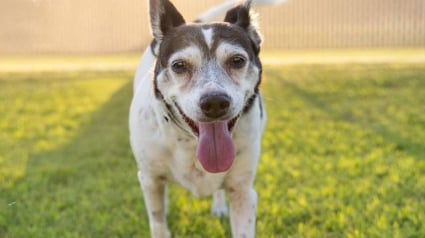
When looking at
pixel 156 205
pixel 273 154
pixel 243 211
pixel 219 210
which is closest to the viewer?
pixel 243 211

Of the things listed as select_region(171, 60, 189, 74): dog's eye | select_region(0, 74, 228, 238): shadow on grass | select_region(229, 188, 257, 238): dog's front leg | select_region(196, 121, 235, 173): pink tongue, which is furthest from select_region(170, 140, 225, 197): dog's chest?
select_region(0, 74, 228, 238): shadow on grass

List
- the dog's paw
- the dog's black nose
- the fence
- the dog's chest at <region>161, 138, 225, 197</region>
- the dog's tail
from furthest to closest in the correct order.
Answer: the fence, the dog's tail, the dog's paw, the dog's chest at <region>161, 138, 225, 197</region>, the dog's black nose

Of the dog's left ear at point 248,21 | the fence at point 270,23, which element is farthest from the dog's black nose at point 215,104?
the fence at point 270,23

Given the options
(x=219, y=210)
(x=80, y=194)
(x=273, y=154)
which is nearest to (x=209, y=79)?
(x=219, y=210)

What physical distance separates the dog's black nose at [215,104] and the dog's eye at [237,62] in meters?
0.35

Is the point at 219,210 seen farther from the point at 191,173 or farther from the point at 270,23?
the point at 270,23

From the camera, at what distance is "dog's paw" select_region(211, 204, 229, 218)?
5018 mm

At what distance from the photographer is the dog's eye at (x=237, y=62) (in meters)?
3.57

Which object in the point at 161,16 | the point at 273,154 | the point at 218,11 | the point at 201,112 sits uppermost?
the point at 161,16

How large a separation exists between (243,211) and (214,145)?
675 mm

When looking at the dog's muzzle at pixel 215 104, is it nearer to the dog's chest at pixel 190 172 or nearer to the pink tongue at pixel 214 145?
the pink tongue at pixel 214 145

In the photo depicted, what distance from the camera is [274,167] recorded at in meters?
6.21

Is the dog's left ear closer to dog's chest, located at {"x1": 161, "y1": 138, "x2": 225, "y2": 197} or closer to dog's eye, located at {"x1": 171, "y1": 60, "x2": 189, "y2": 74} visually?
dog's eye, located at {"x1": 171, "y1": 60, "x2": 189, "y2": 74}

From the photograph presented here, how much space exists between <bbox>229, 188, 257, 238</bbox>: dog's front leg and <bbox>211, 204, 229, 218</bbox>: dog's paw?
3.20 ft
